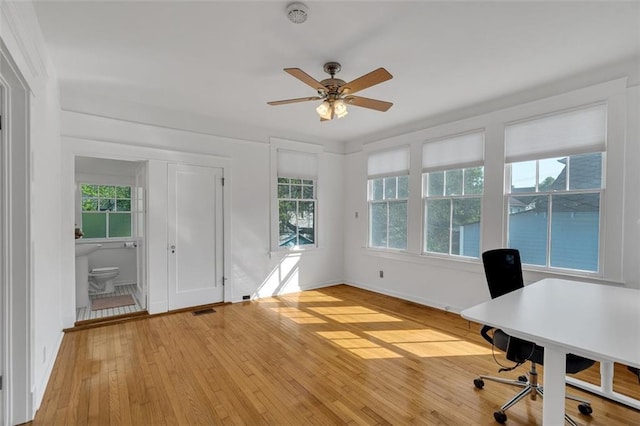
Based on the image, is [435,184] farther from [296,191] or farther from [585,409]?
[585,409]

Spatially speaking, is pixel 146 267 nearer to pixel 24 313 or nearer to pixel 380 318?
pixel 24 313

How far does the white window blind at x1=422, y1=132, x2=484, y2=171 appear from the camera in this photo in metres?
4.09

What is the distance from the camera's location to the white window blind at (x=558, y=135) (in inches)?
123

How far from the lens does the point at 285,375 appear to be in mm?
2648

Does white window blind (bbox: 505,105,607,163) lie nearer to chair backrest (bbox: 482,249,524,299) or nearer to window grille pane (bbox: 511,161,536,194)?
window grille pane (bbox: 511,161,536,194)

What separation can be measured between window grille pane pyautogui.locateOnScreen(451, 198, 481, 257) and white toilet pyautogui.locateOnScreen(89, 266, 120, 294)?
5429 mm

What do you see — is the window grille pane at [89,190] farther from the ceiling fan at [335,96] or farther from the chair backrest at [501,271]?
the chair backrest at [501,271]

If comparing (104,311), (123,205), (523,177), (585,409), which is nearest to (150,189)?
(104,311)

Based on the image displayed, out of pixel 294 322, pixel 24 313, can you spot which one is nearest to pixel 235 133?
pixel 294 322

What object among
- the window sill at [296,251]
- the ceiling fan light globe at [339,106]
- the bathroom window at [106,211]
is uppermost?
the ceiling fan light globe at [339,106]

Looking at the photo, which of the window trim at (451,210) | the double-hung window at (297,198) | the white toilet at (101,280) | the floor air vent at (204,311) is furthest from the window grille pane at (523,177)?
the white toilet at (101,280)

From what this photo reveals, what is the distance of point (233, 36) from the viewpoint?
247 cm

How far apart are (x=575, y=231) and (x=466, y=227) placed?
1186mm

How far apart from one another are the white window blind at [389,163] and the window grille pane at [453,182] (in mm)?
703
